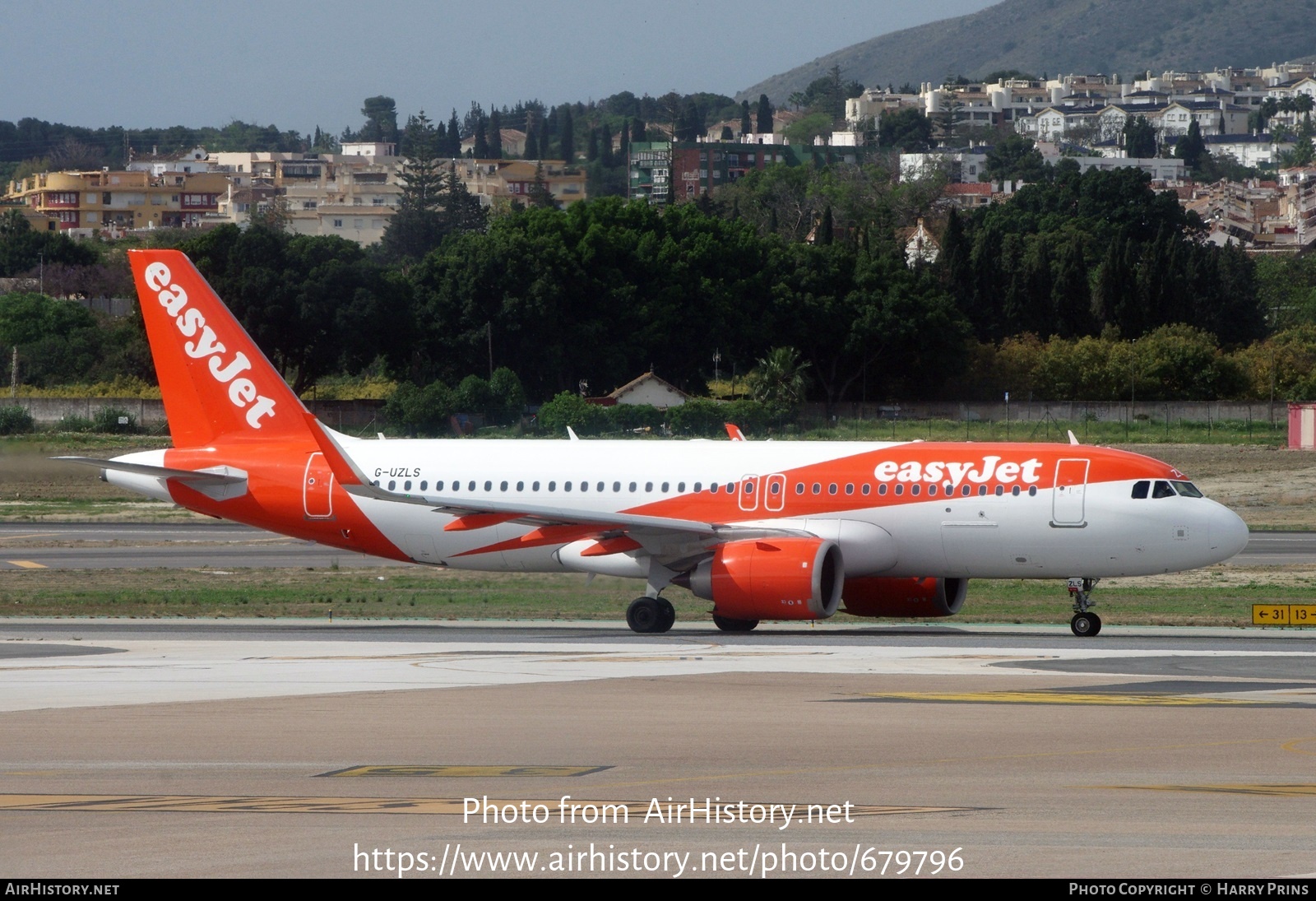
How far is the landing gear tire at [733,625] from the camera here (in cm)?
3416

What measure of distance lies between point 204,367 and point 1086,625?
19519mm

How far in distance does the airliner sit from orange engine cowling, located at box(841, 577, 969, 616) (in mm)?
39

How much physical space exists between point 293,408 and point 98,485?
122 ft

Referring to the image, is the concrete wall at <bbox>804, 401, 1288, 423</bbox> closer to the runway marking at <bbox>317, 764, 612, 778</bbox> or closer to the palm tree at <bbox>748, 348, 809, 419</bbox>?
the palm tree at <bbox>748, 348, 809, 419</bbox>

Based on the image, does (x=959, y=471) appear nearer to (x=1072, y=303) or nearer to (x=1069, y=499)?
(x=1069, y=499)

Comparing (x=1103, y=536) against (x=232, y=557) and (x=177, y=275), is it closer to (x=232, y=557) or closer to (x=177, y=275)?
(x=177, y=275)

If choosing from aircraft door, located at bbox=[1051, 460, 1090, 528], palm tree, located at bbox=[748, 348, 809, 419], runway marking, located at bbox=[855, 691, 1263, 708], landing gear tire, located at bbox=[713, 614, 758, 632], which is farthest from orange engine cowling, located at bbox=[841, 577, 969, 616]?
palm tree, located at bbox=[748, 348, 809, 419]

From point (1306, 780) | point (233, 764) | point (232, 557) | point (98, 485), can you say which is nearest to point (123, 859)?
point (233, 764)

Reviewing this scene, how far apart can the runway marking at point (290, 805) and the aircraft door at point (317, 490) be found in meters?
21.4

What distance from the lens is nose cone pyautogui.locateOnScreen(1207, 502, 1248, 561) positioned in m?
32.8

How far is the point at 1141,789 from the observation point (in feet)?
51.1

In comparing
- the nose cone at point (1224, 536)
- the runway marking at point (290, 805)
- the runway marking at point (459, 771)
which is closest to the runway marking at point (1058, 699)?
the runway marking at point (459, 771)

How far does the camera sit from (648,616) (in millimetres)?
33875

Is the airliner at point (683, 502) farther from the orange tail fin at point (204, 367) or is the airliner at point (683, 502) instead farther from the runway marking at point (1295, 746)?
the runway marking at point (1295, 746)
